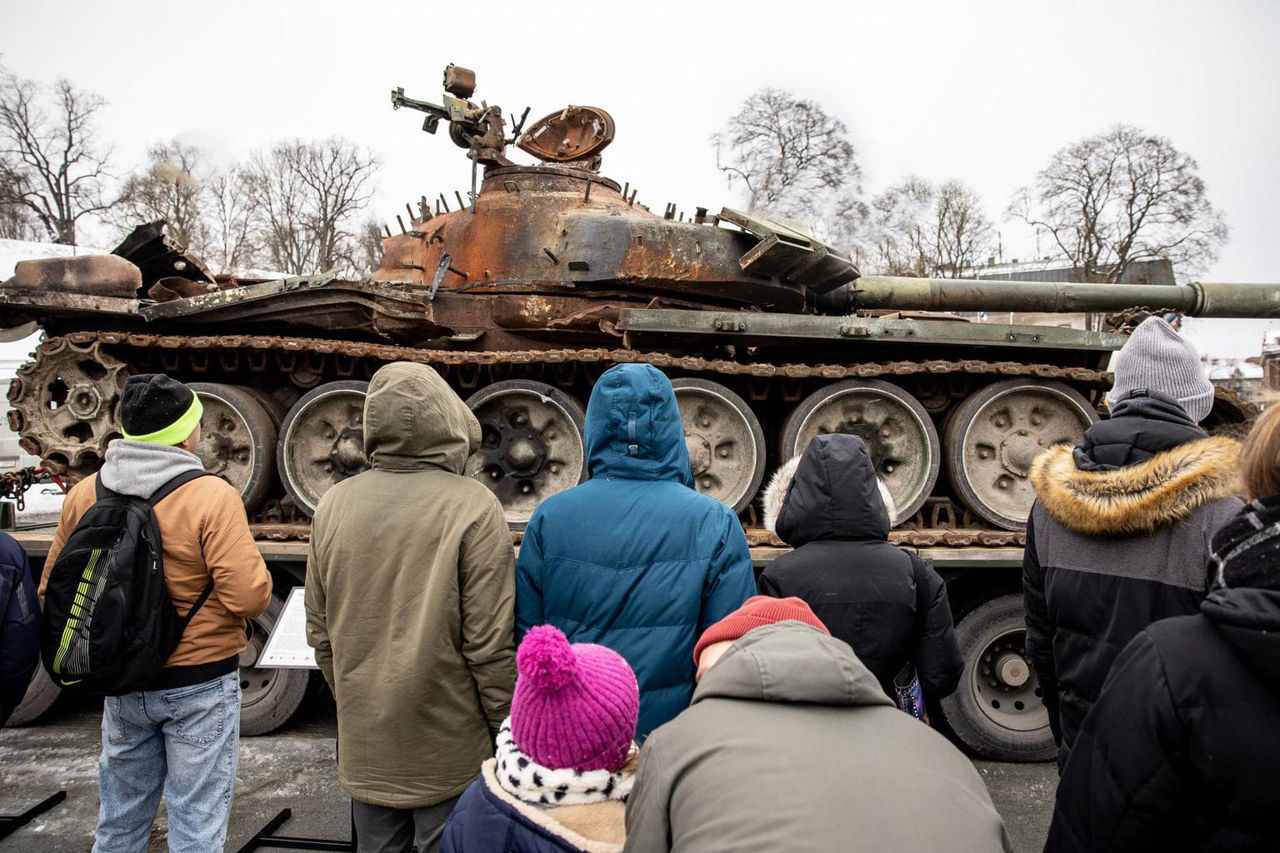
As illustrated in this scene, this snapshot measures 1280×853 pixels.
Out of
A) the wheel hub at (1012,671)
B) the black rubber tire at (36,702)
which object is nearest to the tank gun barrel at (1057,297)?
the wheel hub at (1012,671)

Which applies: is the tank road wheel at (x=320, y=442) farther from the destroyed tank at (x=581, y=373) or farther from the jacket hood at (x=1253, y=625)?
the jacket hood at (x=1253, y=625)

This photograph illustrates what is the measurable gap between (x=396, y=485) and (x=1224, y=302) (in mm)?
8512

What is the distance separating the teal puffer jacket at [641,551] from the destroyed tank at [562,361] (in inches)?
127

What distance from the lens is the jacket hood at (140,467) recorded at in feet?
10.0

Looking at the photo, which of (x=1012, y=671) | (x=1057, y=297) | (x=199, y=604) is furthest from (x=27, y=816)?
(x=1057, y=297)

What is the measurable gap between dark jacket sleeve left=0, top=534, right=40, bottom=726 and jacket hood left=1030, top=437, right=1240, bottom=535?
3592 millimetres

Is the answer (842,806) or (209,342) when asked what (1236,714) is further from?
(209,342)

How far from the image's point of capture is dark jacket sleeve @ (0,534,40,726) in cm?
284

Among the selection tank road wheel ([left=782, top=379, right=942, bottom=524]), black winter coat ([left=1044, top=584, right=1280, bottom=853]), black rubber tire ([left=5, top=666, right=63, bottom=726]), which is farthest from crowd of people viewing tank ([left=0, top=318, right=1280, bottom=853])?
black rubber tire ([left=5, top=666, right=63, bottom=726])

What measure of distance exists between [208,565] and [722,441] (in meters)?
4.00

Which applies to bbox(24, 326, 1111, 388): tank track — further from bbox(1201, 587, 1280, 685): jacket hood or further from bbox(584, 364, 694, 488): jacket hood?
bbox(1201, 587, 1280, 685): jacket hood

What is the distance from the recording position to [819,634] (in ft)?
4.89

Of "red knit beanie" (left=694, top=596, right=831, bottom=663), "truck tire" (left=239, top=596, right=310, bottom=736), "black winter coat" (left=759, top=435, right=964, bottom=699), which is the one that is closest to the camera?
"red knit beanie" (left=694, top=596, right=831, bottom=663)

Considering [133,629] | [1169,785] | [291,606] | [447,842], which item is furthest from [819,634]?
[291,606]
